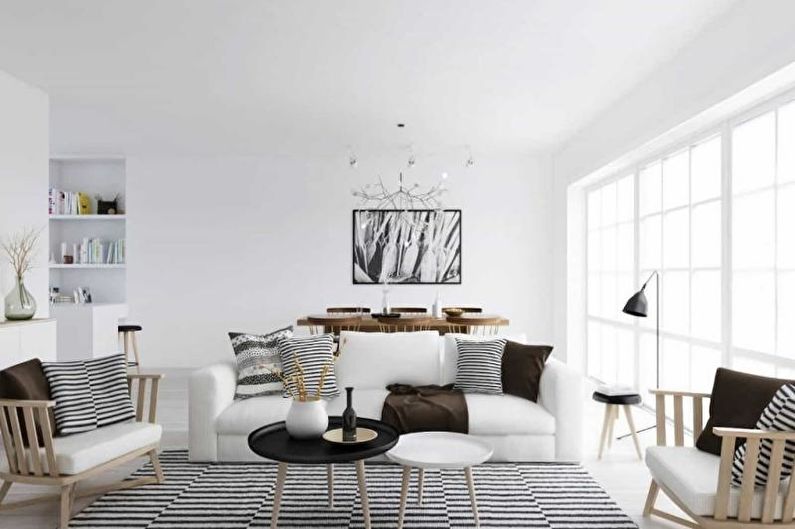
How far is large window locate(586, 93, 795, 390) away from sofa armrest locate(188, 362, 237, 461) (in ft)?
11.3

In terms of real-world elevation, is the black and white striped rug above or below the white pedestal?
below

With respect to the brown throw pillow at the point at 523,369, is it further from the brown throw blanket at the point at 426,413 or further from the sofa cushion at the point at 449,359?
the brown throw blanket at the point at 426,413

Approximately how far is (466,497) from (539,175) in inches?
214

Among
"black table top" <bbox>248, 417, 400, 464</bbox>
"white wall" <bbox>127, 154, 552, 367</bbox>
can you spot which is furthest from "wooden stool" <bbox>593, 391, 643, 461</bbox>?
"white wall" <bbox>127, 154, 552, 367</bbox>

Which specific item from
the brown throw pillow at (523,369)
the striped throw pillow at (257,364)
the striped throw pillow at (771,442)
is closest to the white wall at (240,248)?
the striped throw pillow at (257,364)

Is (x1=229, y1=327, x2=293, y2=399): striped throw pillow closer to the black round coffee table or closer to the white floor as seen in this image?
the white floor

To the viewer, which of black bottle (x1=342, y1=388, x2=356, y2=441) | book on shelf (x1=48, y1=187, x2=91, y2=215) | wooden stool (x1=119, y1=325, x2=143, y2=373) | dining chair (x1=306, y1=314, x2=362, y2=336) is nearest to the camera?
black bottle (x1=342, y1=388, x2=356, y2=441)

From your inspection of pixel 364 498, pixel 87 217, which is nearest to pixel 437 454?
pixel 364 498

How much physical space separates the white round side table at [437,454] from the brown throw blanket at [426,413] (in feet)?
1.56

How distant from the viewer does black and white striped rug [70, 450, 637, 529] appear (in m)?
3.22

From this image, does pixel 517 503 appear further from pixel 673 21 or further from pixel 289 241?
pixel 289 241

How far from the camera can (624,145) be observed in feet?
17.9

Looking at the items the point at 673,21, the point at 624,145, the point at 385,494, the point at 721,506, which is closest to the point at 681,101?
the point at 673,21

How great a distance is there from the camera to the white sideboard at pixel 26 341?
445 cm
